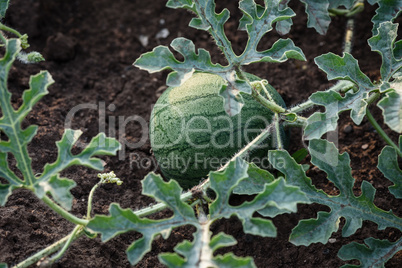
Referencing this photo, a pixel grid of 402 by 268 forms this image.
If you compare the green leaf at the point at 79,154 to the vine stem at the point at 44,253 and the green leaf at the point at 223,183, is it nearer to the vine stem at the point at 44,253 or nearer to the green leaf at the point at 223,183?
the vine stem at the point at 44,253

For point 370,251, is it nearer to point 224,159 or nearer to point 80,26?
point 224,159

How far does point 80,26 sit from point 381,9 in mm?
2374

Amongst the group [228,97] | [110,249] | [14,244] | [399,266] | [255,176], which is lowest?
[399,266]

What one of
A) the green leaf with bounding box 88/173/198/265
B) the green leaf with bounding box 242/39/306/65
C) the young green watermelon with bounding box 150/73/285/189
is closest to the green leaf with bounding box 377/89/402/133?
the green leaf with bounding box 242/39/306/65

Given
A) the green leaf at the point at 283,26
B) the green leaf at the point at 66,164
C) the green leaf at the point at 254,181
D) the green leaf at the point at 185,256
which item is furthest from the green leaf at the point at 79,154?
the green leaf at the point at 283,26

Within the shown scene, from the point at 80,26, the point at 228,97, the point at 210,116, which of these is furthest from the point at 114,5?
the point at 228,97

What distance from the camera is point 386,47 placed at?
2551 mm

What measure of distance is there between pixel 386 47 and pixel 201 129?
1058mm

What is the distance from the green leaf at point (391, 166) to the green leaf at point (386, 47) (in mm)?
371

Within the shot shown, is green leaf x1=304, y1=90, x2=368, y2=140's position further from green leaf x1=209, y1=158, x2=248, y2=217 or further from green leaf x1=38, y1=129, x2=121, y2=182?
green leaf x1=38, y1=129, x2=121, y2=182

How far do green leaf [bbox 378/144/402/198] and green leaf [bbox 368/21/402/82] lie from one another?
37cm

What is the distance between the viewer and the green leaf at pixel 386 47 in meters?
2.53

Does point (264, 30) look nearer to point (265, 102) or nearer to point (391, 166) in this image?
point (265, 102)

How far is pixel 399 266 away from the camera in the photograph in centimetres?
261
